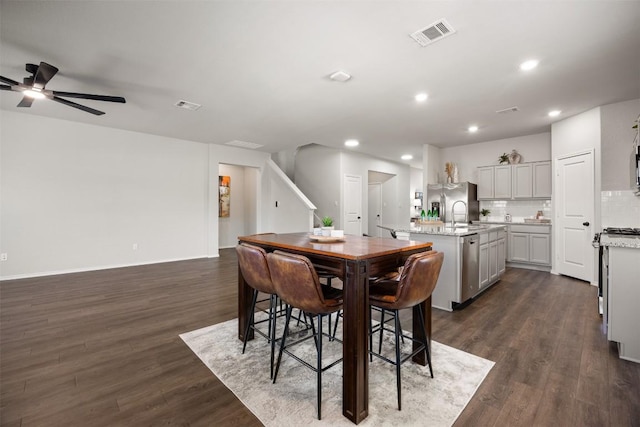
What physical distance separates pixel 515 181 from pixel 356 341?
19.7 ft

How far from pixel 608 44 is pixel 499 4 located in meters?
1.45

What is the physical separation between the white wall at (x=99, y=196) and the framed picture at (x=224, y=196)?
1.16 metres

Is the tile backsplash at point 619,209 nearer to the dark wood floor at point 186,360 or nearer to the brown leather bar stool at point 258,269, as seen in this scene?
the dark wood floor at point 186,360

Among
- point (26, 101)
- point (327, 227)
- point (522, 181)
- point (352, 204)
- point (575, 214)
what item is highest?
point (26, 101)

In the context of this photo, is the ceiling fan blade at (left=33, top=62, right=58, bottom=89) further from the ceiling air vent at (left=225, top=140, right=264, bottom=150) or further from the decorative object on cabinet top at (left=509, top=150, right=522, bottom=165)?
the decorative object on cabinet top at (left=509, top=150, right=522, bottom=165)

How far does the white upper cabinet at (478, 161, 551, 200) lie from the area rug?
4855mm

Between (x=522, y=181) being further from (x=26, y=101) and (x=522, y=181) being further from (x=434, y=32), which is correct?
(x=26, y=101)

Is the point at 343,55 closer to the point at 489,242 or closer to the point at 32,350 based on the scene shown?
the point at 489,242

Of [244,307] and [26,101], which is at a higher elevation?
[26,101]

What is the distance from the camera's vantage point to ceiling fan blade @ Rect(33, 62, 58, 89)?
269 cm

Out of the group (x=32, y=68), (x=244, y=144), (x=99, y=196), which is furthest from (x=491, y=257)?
(x=99, y=196)

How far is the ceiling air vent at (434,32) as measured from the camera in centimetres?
234

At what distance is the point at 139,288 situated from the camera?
418 centimetres

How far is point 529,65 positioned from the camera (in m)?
3.01
